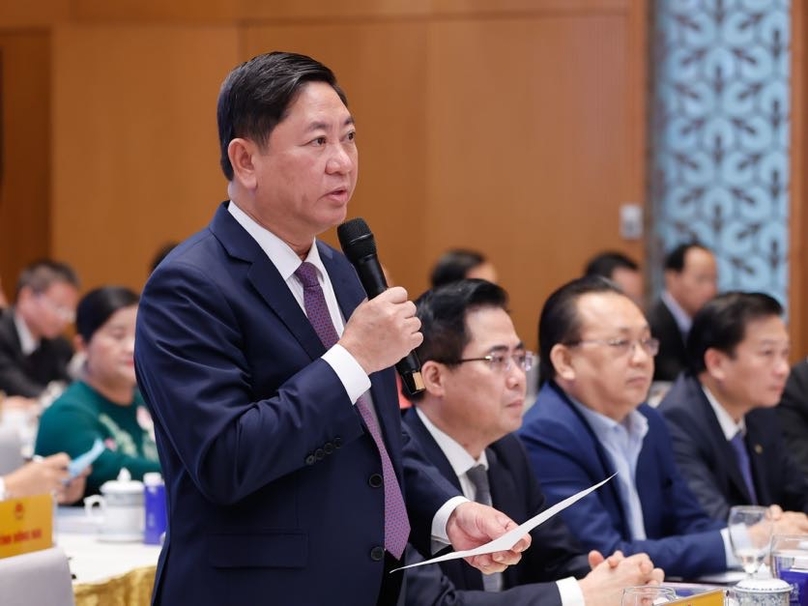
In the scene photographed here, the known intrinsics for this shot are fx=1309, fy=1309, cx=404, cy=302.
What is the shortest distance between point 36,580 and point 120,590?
0.61 meters

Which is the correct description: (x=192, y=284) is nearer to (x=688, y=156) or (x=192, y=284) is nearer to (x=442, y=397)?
(x=442, y=397)

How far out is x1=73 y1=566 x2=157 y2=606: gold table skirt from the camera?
2717 millimetres

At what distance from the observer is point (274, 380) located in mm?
1944

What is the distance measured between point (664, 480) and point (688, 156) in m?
4.83

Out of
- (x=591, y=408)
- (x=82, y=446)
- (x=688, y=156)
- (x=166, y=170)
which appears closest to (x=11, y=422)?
(x=82, y=446)

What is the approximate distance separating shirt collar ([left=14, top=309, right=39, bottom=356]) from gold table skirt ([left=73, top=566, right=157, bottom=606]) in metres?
5.17

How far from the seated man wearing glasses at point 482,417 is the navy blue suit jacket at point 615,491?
0.14 m

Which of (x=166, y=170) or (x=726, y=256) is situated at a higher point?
(x=166, y=170)

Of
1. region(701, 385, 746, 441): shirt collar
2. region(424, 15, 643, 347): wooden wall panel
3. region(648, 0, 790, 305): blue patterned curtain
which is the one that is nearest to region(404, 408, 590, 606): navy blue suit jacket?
region(701, 385, 746, 441): shirt collar

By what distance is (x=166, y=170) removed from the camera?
28.3 ft

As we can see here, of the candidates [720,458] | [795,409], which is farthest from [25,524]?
[795,409]

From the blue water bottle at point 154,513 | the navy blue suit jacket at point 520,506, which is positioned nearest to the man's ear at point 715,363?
the navy blue suit jacket at point 520,506

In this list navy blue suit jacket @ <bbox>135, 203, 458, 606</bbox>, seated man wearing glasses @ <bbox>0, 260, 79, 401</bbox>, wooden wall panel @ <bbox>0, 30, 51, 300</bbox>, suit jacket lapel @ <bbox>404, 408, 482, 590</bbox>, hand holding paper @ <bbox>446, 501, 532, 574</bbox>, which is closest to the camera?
navy blue suit jacket @ <bbox>135, 203, 458, 606</bbox>

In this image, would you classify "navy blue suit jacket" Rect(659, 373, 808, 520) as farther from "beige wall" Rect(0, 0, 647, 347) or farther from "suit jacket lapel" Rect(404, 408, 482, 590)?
"beige wall" Rect(0, 0, 647, 347)
